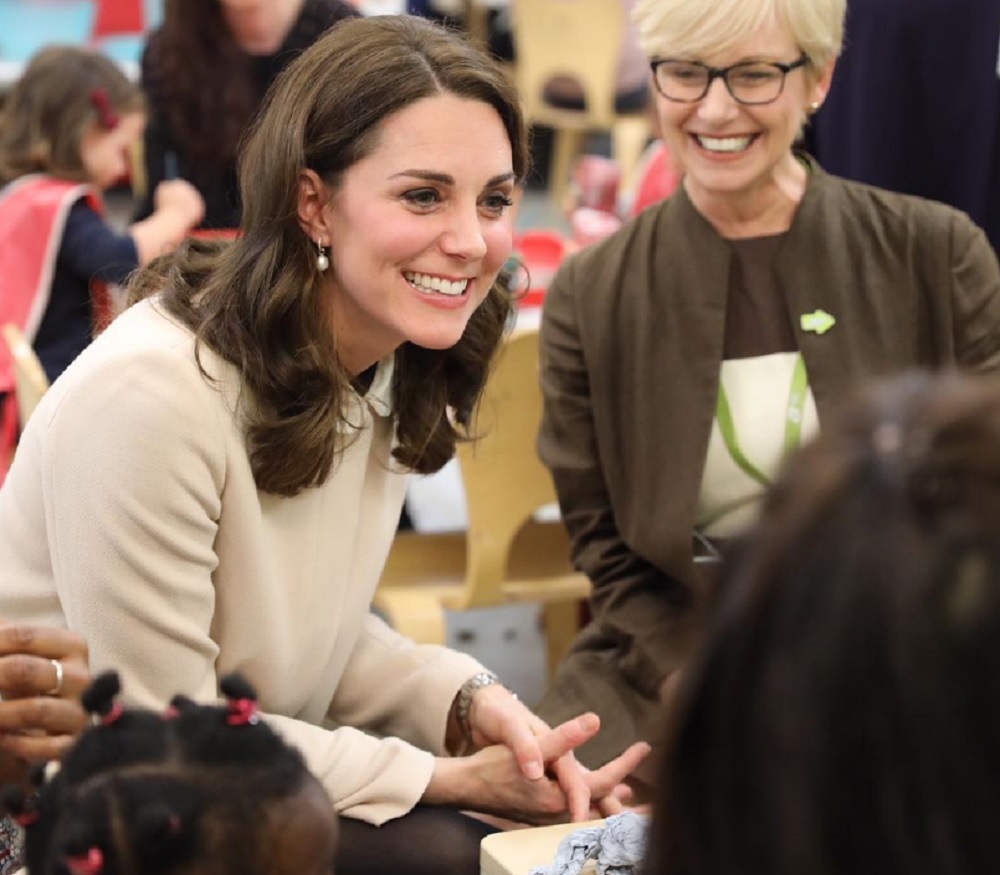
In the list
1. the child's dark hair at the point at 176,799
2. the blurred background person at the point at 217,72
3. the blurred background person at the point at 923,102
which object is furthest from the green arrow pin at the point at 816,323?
the blurred background person at the point at 217,72

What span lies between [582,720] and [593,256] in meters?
0.82

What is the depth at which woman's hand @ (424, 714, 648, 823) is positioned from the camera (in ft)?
6.23

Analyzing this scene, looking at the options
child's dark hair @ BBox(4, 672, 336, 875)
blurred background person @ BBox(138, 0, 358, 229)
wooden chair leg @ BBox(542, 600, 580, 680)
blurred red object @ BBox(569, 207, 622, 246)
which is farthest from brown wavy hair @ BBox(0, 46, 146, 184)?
child's dark hair @ BBox(4, 672, 336, 875)

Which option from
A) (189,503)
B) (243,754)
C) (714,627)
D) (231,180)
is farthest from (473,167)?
(231,180)

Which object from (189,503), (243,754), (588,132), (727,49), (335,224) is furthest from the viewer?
(588,132)

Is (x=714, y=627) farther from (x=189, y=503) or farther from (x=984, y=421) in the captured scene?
(x=189, y=503)

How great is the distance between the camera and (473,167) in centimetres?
187

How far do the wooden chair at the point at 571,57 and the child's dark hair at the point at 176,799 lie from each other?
6.02 meters

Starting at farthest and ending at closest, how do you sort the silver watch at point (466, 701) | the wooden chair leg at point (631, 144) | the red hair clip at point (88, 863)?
the wooden chair leg at point (631, 144), the silver watch at point (466, 701), the red hair clip at point (88, 863)

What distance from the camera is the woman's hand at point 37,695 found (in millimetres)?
1424

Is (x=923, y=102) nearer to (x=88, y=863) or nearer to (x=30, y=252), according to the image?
(x=30, y=252)

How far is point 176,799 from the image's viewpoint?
3.49 feet

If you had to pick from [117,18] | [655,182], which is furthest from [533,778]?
[117,18]

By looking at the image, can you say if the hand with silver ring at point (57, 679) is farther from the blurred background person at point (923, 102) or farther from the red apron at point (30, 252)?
the red apron at point (30, 252)
